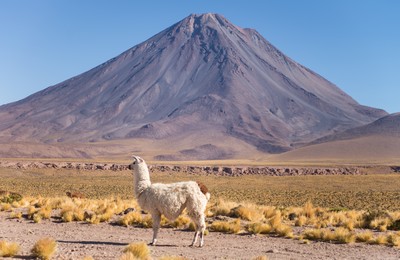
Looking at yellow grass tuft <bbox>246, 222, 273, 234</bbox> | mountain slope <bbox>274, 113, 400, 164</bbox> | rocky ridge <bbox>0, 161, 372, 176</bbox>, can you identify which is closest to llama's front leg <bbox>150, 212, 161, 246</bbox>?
yellow grass tuft <bbox>246, 222, 273, 234</bbox>

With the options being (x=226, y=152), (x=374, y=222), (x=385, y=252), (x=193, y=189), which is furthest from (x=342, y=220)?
(x=226, y=152)

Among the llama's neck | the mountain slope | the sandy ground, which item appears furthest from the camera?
the mountain slope

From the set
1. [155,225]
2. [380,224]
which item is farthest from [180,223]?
[380,224]

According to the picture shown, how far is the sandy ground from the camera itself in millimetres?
11508

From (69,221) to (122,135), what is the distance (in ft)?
597

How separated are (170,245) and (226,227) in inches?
113

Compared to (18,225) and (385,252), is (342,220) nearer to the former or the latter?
(385,252)

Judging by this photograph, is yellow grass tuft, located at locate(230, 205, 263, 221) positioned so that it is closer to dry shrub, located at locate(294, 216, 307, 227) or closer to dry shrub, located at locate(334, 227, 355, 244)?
dry shrub, located at locate(294, 216, 307, 227)

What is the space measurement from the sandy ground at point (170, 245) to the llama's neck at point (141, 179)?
1245mm

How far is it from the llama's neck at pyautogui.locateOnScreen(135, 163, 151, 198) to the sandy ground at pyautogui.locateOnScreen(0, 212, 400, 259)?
125 centimetres

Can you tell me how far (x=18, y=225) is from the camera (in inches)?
611

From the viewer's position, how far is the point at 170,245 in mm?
12734

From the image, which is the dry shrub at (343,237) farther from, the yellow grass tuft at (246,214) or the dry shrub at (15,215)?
the dry shrub at (15,215)

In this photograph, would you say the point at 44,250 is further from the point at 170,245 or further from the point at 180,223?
the point at 180,223
